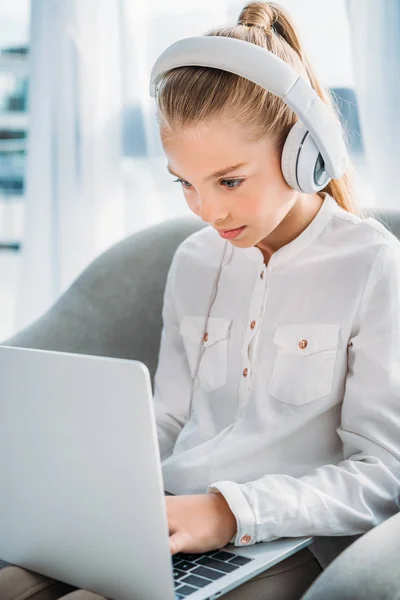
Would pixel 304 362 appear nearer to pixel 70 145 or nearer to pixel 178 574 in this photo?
pixel 178 574

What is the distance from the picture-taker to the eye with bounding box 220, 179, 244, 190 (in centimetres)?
99

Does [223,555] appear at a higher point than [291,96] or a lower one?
lower

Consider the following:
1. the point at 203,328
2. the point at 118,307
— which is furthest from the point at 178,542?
the point at 118,307

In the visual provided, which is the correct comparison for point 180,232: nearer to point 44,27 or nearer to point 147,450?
point 147,450

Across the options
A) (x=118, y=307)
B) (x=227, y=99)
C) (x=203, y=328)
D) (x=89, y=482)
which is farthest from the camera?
(x=118, y=307)

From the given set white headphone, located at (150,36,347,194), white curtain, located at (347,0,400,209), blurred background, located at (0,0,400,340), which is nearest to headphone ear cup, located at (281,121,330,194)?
white headphone, located at (150,36,347,194)

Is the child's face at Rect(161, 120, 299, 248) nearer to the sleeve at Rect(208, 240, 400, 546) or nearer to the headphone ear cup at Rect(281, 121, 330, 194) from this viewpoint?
the headphone ear cup at Rect(281, 121, 330, 194)

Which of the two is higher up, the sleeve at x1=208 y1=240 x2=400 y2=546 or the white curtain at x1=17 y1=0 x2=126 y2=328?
the white curtain at x1=17 y1=0 x2=126 y2=328

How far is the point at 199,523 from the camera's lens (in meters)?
0.91

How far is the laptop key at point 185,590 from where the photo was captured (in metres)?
0.80

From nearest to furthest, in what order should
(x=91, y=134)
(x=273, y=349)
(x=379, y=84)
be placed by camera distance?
(x=273, y=349) → (x=379, y=84) → (x=91, y=134)

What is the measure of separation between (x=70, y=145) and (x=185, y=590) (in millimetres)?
1616

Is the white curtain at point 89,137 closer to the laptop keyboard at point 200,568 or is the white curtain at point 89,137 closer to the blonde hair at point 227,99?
the blonde hair at point 227,99

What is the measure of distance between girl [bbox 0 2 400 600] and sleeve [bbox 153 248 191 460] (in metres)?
0.01
